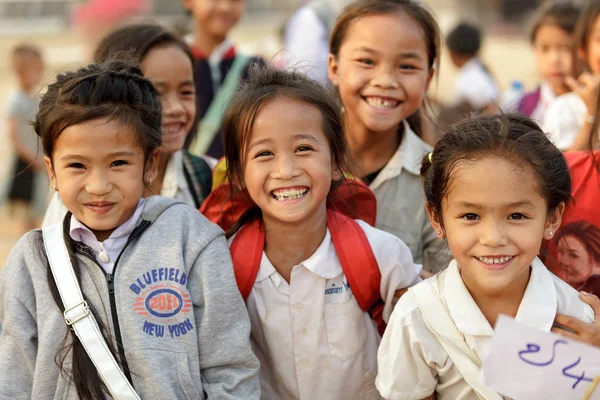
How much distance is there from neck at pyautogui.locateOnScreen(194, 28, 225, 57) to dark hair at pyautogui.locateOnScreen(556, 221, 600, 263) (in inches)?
105

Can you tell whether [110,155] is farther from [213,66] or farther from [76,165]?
[213,66]

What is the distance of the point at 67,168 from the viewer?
254 cm

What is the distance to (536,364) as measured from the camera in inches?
85.2

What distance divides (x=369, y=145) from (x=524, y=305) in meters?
1.26

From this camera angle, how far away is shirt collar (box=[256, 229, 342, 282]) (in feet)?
8.99

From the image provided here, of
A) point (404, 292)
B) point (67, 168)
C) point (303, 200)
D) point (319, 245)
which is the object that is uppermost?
point (67, 168)

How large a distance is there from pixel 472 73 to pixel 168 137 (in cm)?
491

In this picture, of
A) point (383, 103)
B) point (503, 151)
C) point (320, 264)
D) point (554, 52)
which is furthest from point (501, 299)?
point (554, 52)

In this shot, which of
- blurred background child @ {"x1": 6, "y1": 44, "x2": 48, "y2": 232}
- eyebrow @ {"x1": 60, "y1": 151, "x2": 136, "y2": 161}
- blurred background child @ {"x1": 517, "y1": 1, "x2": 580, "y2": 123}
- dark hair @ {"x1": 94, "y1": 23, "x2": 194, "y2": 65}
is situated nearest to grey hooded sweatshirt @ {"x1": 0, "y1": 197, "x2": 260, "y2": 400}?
eyebrow @ {"x1": 60, "y1": 151, "x2": 136, "y2": 161}

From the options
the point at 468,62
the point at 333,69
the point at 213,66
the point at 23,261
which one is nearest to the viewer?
the point at 23,261

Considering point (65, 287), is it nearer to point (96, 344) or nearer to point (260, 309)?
point (96, 344)

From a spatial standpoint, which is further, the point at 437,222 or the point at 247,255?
the point at 247,255

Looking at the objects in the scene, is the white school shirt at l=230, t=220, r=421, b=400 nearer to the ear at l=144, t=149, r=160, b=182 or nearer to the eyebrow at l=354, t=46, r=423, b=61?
the ear at l=144, t=149, r=160, b=182

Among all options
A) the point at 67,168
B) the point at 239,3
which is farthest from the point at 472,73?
the point at 67,168
